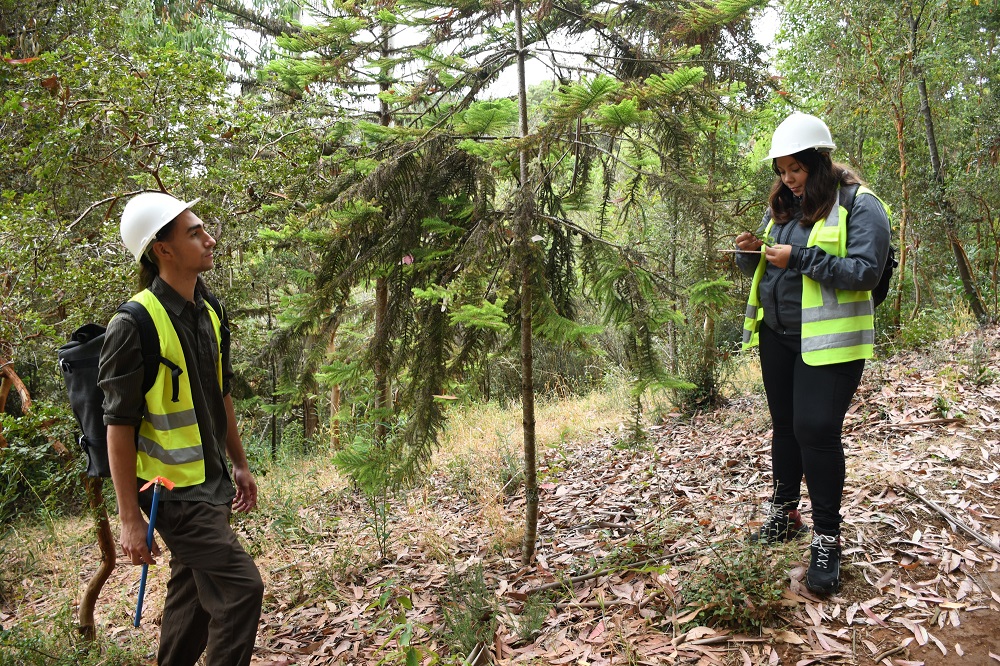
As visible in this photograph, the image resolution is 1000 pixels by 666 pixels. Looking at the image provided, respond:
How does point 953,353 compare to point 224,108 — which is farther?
point 953,353

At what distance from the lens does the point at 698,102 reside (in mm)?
3143

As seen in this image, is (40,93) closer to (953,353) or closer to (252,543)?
(252,543)

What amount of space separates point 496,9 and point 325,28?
1011 mm

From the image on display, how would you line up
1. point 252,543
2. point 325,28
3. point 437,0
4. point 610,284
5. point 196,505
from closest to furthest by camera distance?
point 196,505 → point 610,284 → point 437,0 → point 325,28 → point 252,543

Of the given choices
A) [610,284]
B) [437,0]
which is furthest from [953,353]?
[437,0]

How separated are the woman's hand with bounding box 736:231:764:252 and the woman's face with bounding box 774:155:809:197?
0.32 m

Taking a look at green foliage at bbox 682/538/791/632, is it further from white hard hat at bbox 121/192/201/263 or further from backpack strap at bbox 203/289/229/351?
white hard hat at bbox 121/192/201/263

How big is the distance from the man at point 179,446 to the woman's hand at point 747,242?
233 cm

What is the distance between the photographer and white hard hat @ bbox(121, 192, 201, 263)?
234cm

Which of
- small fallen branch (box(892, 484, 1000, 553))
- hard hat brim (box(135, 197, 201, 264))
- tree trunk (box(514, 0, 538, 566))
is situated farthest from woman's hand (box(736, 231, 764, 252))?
hard hat brim (box(135, 197, 201, 264))

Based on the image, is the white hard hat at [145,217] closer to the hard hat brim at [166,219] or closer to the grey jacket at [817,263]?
the hard hat brim at [166,219]

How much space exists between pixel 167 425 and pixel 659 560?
2.59 meters

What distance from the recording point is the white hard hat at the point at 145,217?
7.68 ft

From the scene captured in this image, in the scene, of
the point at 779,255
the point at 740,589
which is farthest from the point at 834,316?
the point at 740,589
